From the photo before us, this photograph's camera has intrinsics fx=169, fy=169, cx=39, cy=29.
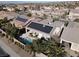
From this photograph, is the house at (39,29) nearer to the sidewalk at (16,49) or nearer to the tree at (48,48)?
the tree at (48,48)

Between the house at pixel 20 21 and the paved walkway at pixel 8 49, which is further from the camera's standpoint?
the house at pixel 20 21

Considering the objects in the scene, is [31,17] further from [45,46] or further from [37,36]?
[45,46]

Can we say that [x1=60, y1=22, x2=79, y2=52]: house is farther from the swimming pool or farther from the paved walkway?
the paved walkway

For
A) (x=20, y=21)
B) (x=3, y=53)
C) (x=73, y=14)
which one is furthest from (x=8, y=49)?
(x=73, y=14)

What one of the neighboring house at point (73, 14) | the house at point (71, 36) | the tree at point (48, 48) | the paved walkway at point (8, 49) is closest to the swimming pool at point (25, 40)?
the tree at point (48, 48)

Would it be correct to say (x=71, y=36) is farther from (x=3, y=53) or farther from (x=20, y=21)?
(x=3, y=53)

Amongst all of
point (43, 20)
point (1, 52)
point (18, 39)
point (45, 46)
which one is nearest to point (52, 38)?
point (45, 46)

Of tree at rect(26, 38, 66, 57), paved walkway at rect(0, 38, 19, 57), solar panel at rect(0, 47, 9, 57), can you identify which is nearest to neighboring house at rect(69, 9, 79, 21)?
tree at rect(26, 38, 66, 57)
